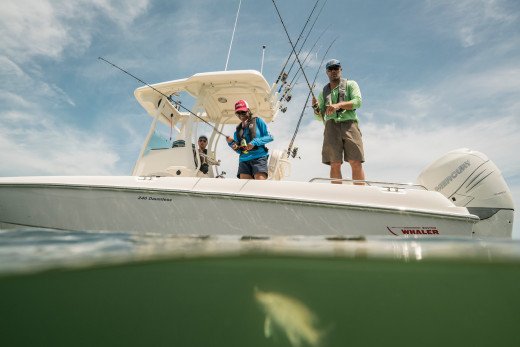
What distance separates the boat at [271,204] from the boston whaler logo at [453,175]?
11 millimetres

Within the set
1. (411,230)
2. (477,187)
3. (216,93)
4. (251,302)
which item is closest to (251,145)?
(216,93)

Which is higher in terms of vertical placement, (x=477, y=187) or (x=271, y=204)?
(x=477, y=187)

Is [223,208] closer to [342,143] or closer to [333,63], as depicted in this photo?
[342,143]

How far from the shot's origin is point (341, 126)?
442 cm

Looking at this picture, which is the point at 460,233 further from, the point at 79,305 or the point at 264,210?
the point at 79,305

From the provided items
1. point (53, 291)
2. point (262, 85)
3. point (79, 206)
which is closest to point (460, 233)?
point (262, 85)

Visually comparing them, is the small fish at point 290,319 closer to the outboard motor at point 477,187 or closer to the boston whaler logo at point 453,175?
the outboard motor at point 477,187

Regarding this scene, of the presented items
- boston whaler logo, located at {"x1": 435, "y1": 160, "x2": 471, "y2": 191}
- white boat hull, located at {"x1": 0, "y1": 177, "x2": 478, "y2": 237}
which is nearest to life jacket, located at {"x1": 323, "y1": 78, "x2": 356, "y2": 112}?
white boat hull, located at {"x1": 0, "y1": 177, "x2": 478, "y2": 237}

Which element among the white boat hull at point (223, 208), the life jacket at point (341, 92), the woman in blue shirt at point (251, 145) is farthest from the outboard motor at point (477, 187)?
the woman in blue shirt at point (251, 145)

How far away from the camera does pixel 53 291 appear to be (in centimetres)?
249

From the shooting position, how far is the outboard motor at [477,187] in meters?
3.73

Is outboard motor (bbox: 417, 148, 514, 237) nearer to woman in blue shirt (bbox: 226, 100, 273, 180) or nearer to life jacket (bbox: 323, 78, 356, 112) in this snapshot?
life jacket (bbox: 323, 78, 356, 112)

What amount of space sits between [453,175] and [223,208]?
2910mm

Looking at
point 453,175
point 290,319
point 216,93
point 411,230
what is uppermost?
point 216,93
